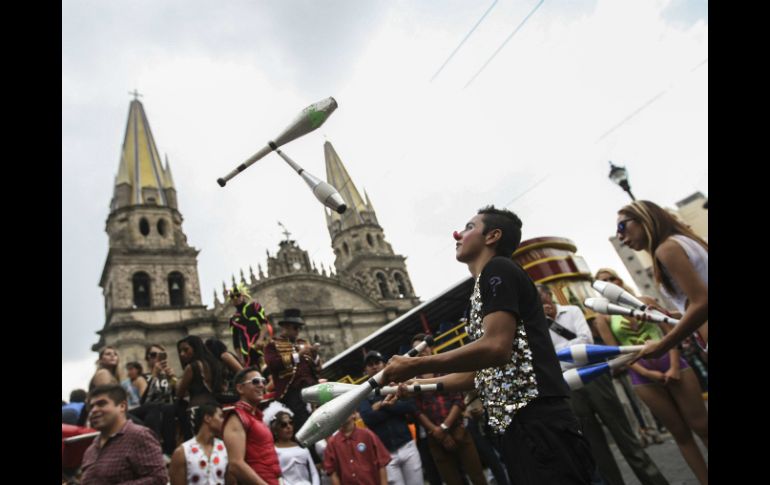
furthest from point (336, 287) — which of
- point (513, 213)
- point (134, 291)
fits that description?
point (513, 213)

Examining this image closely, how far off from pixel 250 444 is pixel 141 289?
31541 millimetres

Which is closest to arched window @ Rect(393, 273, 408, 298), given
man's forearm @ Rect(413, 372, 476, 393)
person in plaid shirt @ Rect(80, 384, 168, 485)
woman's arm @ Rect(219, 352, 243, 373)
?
woman's arm @ Rect(219, 352, 243, 373)

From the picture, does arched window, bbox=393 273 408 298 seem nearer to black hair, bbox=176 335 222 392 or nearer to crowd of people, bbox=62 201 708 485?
crowd of people, bbox=62 201 708 485

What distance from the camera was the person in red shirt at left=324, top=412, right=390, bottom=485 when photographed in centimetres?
464

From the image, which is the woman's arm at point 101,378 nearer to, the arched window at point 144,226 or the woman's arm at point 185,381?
the woman's arm at point 185,381

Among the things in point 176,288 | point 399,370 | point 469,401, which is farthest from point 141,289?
point 399,370

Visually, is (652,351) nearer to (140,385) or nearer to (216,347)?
(216,347)

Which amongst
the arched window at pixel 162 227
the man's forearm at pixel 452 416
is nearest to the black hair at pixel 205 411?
the man's forearm at pixel 452 416

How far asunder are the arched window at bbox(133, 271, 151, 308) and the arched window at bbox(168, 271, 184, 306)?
1424 mm

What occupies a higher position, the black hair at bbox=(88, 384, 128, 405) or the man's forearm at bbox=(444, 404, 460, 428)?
the black hair at bbox=(88, 384, 128, 405)

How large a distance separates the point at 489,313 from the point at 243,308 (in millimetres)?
6082
